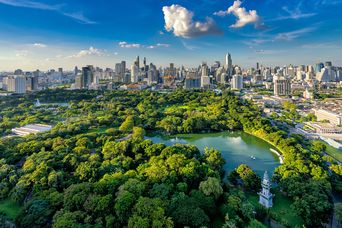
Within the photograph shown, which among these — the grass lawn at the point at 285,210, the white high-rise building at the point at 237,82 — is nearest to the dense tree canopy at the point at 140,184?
→ the grass lawn at the point at 285,210

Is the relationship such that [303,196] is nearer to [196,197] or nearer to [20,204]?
[196,197]

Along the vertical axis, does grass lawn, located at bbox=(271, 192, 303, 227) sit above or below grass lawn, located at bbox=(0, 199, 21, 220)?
below

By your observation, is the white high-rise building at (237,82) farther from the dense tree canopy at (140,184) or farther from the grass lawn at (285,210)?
the grass lawn at (285,210)

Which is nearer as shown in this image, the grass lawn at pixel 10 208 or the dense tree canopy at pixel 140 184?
the dense tree canopy at pixel 140 184

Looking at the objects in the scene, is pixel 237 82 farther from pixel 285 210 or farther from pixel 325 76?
pixel 285 210

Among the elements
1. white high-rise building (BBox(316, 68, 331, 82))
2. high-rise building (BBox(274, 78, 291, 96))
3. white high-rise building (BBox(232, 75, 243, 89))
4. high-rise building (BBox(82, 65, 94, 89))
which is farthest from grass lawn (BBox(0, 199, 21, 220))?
white high-rise building (BBox(316, 68, 331, 82))

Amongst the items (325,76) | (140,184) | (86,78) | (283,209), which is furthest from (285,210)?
(325,76)

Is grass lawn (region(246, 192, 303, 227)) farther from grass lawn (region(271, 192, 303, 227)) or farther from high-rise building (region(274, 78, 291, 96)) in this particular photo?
high-rise building (region(274, 78, 291, 96))
